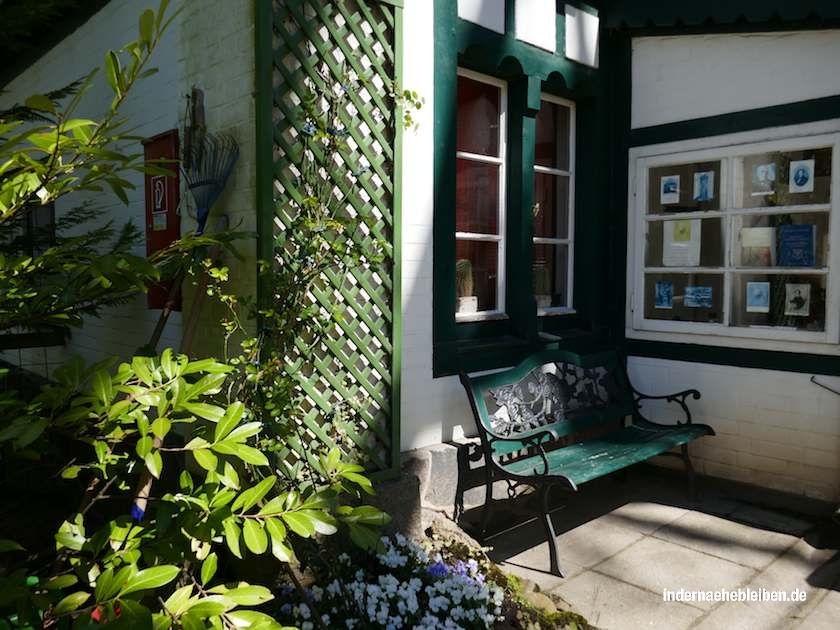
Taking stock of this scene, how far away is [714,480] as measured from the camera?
4.87 metres

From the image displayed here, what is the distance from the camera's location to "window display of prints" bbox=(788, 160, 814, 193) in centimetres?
441

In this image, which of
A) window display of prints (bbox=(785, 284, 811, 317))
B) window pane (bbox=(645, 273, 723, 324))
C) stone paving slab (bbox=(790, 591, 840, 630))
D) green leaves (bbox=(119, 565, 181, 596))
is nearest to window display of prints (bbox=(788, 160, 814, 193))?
window display of prints (bbox=(785, 284, 811, 317))

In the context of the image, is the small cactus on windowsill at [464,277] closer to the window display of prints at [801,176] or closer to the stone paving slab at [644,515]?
the stone paving slab at [644,515]

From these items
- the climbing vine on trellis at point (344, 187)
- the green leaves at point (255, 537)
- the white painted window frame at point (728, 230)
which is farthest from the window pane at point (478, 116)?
the green leaves at point (255, 537)

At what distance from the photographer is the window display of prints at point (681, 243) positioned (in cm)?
495

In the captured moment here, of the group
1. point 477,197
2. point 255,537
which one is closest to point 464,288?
point 477,197

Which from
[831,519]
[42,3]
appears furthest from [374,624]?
[831,519]

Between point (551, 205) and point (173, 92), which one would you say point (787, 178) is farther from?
point (173, 92)

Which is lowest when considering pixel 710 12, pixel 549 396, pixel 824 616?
pixel 824 616

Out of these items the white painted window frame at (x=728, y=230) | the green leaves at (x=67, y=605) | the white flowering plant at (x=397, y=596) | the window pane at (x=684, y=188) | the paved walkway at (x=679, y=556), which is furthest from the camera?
the window pane at (x=684, y=188)

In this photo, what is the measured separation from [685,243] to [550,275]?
99 cm

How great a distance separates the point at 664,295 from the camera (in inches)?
201

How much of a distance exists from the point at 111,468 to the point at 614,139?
430 cm

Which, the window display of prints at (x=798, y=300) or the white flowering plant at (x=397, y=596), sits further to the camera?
the window display of prints at (x=798, y=300)
